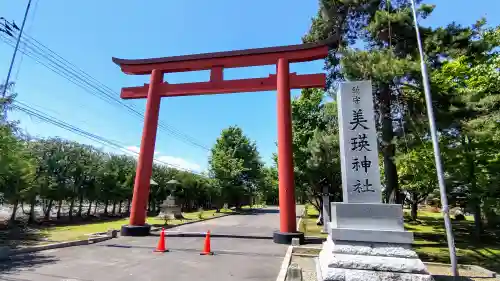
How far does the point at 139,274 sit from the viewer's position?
6.92m

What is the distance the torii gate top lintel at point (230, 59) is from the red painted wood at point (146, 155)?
0.81 metres

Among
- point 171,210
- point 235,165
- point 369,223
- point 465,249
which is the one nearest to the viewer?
point 369,223

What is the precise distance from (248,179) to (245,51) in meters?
28.6

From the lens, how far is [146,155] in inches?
556

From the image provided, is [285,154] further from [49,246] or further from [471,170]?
[49,246]

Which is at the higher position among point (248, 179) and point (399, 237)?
point (248, 179)

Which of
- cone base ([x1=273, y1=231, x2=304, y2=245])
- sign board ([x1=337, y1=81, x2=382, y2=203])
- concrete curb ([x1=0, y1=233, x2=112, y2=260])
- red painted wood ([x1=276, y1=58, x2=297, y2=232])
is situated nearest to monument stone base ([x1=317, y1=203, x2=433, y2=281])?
sign board ([x1=337, y1=81, x2=382, y2=203])

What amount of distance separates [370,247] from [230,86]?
1031cm

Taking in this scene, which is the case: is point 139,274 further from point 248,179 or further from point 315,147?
point 248,179

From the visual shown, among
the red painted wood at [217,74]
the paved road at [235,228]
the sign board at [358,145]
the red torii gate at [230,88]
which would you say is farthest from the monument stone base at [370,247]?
the red painted wood at [217,74]

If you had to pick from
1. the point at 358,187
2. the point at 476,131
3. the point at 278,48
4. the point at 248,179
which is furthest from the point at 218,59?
the point at 248,179

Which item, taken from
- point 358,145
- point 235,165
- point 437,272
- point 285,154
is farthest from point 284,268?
point 235,165

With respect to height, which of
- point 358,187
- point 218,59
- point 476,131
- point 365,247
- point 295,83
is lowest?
point 365,247

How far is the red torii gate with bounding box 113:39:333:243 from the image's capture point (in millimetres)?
12164
